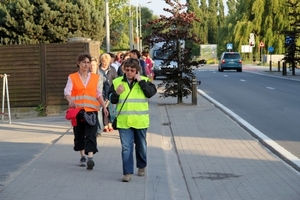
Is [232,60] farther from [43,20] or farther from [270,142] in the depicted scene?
[270,142]

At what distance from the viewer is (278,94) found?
26500mm

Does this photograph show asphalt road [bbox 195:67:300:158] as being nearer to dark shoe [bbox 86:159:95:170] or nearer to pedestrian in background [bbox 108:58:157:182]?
pedestrian in background [bbox 108:58:157:182]

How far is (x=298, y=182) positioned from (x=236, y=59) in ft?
153

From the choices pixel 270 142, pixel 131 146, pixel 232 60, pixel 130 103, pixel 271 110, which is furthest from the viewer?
pixel 232 60

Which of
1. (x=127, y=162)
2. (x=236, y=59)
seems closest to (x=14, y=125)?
(x=127, y=162)

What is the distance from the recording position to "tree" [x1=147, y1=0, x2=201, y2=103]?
69.7 ft

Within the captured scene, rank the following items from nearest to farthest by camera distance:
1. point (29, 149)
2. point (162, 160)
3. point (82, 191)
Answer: point (82, 191)
point (162, 160)
point (29, 149)

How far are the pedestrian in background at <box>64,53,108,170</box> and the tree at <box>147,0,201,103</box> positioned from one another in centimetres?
1117

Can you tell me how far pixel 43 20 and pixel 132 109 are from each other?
805 inches

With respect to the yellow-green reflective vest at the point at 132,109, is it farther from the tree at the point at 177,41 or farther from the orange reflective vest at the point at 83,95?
the tree at the point at 177,41

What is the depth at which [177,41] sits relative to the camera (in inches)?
846

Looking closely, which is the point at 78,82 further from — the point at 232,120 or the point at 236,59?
the point at 236,59

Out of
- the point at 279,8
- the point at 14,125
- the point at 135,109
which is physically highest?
the point at 279,8

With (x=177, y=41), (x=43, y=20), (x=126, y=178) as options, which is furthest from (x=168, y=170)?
(x=43, y=20)
